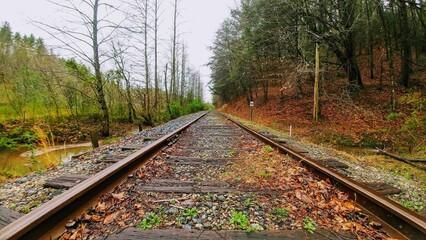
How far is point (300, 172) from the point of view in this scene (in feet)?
10.1

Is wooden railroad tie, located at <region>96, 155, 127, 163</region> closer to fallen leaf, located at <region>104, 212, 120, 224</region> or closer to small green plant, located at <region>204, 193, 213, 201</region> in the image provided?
fallen leaf, located at <region>104, 212, 120, 224</region>

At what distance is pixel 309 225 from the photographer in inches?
67.6

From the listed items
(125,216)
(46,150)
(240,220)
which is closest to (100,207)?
(125,216)

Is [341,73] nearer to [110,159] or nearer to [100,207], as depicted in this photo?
[110,159]

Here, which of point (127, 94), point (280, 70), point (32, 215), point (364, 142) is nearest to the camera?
point (32, 215)

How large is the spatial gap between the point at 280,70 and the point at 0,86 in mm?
19213

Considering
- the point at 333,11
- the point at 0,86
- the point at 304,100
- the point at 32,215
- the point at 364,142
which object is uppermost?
the point at 333,11

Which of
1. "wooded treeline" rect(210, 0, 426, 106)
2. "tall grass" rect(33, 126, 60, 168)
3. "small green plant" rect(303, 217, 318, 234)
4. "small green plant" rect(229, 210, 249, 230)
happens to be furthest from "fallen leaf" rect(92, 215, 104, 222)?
"wooded treeline" rect(210, 0, 426, 106)

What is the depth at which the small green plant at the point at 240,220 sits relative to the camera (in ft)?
5.62

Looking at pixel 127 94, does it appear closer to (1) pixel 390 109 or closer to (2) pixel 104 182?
(2) pixel 104 182

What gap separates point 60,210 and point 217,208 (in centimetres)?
126

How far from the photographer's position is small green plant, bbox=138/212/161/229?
169 cm

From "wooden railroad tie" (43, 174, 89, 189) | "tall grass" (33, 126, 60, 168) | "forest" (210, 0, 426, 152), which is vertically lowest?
"tall grass" (33, 126, 60, 168)

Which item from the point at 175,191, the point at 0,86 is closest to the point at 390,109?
the point at 175,191
